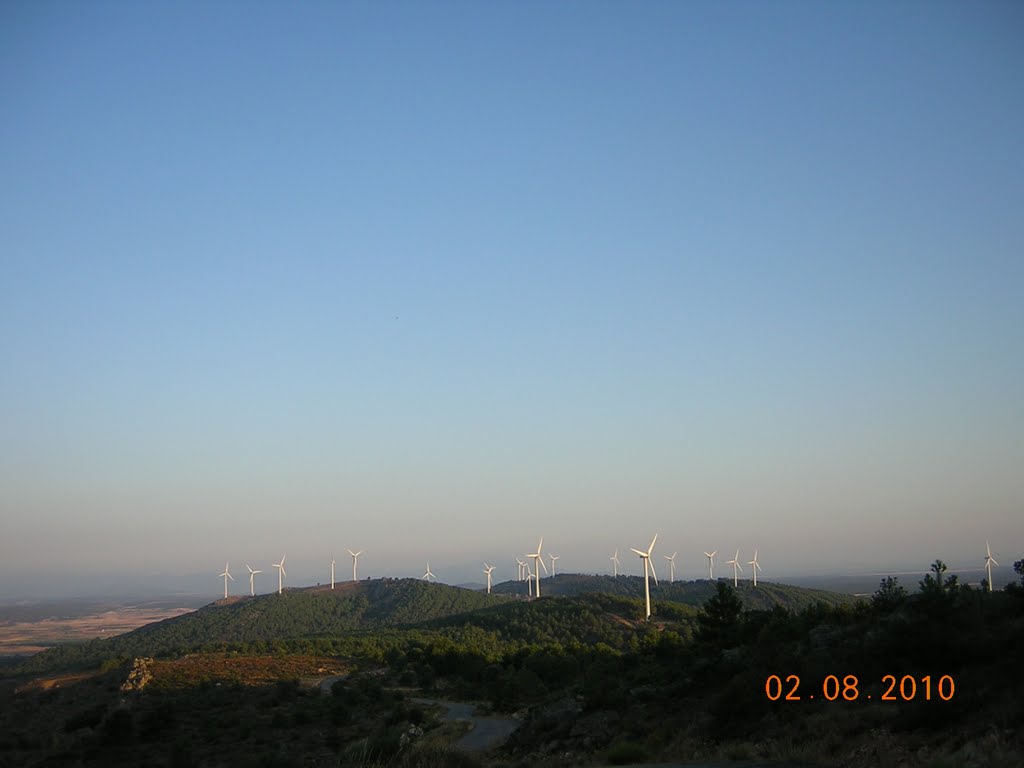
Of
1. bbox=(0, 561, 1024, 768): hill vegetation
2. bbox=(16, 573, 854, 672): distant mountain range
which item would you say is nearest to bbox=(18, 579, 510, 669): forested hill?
bbox=(16, 573, 854, 672): distant mountain range

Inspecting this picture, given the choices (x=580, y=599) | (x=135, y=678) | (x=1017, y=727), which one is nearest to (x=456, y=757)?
(x=1017, y=727)

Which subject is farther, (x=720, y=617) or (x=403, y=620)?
(x=403, y=620)

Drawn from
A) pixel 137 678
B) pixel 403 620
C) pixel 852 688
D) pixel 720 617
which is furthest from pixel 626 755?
pixel 403 620

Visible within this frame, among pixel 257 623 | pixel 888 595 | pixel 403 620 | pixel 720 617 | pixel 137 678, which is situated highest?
pixel 888 595

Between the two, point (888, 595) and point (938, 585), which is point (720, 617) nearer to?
point (888, 595)

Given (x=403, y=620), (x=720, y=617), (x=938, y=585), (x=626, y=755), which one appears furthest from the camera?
(x=403, y=620)

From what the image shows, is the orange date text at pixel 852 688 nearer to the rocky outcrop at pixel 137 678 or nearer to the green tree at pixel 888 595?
the green tree at pixel 888 595

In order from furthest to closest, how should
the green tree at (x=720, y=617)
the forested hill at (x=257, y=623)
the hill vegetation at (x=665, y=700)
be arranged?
the forested hill at (x=257, y=623) → the green tree at (x=720, y=617) → the hill vegetation at (x=665, y=700)

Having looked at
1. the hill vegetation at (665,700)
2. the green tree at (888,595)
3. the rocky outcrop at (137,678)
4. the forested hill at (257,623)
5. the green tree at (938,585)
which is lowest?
the forested hill at (257,623)

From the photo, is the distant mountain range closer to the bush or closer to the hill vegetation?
the hill vegetation

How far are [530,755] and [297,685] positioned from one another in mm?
37444

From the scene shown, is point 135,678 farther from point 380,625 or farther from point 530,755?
point 380,625

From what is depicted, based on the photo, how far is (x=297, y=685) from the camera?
5888 centimetres

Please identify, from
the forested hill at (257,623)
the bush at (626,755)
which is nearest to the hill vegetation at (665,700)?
the bush at (626,755)
